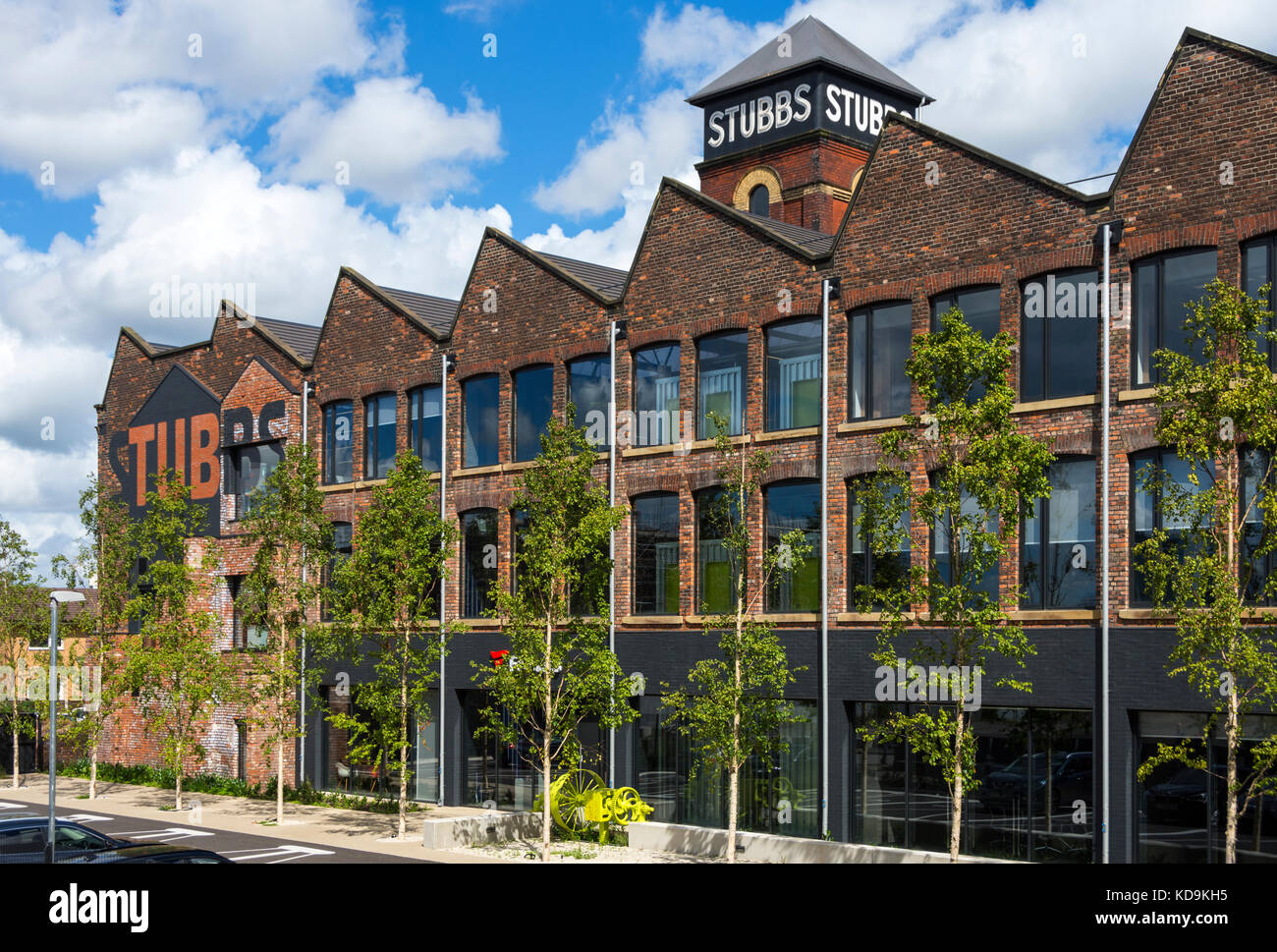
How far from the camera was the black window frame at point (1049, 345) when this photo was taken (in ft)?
73.7

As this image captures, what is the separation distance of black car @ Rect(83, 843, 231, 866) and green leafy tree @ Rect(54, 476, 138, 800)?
20.5m

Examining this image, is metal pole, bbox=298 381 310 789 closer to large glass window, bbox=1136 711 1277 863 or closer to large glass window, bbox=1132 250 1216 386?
large glass window, bbox=1132 250 1216 386

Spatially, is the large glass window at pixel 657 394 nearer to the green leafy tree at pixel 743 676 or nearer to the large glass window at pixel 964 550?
the green leafy tree at pixel 743 676

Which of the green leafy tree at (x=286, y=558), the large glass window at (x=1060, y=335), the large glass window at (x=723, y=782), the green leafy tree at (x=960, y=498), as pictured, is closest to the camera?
the green leafy tree at (x=960, y=498)

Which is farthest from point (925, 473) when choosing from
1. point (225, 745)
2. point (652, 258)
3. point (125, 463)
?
point (125, 463)

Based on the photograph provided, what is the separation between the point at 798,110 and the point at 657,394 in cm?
1819

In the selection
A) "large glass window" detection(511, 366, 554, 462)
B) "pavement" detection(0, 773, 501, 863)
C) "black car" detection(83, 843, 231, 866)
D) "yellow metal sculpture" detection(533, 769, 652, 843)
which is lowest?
"pavement" detection(0, 773, 501, 863)

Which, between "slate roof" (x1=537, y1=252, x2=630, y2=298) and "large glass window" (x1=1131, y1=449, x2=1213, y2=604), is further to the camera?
"slate roof" (x1=537, y1=252, x2=630, y2=298)

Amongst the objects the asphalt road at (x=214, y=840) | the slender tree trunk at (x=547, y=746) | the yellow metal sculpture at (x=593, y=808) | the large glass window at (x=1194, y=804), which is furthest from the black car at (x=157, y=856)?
the large glass window at (x=1194, y=804)

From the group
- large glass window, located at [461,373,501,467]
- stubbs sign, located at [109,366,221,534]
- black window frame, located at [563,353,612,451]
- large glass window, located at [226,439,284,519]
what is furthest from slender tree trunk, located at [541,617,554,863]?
stubbs sign, located at [109,366,221,534]

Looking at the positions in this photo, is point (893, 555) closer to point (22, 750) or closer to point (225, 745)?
point (225, 745)

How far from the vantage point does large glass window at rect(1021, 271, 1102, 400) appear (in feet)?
74.1

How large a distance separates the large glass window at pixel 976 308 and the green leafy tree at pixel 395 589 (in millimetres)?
11519
